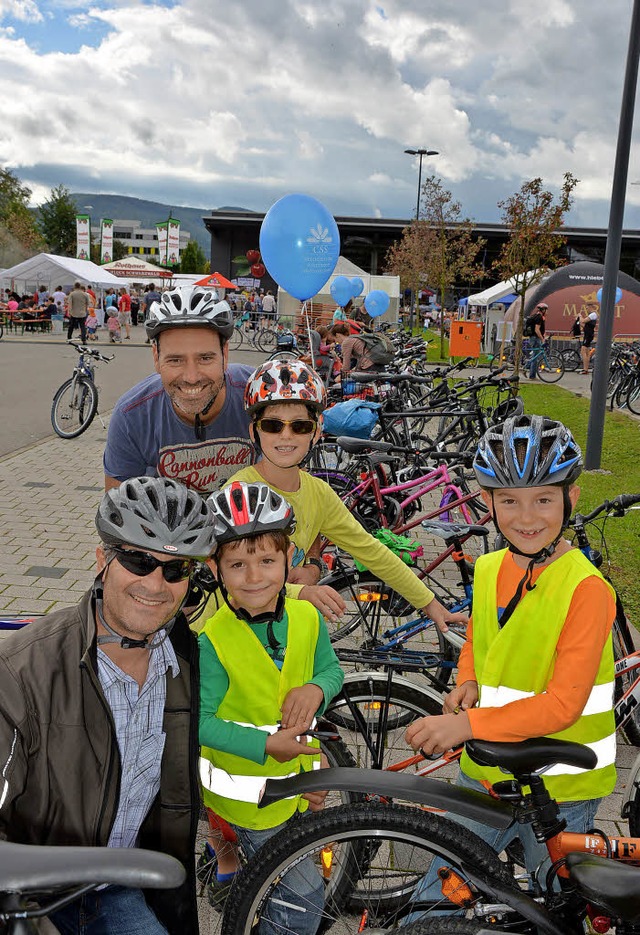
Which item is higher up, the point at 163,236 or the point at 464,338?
the point at 163,236

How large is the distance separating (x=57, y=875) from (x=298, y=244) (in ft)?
25.9

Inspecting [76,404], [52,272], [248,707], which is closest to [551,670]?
[248,707]

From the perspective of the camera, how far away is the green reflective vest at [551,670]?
210 cm

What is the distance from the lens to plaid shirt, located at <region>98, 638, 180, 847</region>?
1879 millimetres

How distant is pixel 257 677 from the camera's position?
2.19 metres

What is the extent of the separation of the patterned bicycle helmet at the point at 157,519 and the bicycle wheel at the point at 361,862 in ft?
2.49

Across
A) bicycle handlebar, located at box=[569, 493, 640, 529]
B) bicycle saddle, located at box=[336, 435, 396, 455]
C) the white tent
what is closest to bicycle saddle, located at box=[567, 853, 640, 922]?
bicycle handlebar, located at box=[569, 493, 640, 529]

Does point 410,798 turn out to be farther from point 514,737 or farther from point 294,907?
point 294,907

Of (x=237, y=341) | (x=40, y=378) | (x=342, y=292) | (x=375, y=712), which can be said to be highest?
(x=342, y=292)

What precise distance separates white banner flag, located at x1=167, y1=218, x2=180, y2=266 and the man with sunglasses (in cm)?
5108

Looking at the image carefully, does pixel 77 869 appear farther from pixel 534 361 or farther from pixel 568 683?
pixel 534 361

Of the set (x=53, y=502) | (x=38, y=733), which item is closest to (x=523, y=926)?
(x=38, y=733)

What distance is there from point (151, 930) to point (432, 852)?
2.48ft

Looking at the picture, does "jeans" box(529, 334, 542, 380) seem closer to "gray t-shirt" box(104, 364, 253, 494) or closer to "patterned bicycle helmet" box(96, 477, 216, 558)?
"gray t-shirt" box(104, 364, 253, 494)
